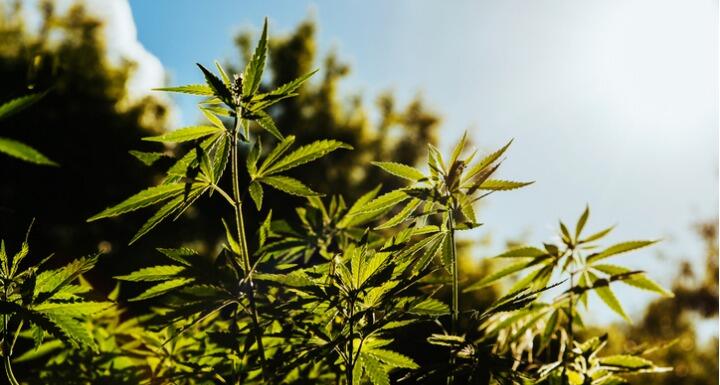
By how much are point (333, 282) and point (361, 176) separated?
49.0 feet

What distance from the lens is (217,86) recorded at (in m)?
0.75

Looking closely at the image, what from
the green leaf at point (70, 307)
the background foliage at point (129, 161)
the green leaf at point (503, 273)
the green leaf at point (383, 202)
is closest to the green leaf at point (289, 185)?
the green leaf at point (383, 202)

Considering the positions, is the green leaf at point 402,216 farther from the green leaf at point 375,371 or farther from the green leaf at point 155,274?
the green leaf at point 155,274

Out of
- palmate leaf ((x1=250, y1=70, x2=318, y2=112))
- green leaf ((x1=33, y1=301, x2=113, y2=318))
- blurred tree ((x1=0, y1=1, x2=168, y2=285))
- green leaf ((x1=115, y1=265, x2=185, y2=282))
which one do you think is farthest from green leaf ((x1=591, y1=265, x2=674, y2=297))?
blurred tree ((x1=0, y1=1, x2=168, y2=285))

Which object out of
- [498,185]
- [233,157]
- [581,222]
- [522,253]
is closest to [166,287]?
[233,157]

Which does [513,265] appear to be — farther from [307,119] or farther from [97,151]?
[307,119]

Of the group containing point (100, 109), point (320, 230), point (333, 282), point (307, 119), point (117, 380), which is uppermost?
point (307, 119)

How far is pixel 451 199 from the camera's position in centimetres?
96

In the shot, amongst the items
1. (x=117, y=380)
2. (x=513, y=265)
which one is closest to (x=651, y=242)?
(x=513, y=265)

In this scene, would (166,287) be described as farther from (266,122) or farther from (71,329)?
(266,122)

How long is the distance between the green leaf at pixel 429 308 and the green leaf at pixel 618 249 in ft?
1.78

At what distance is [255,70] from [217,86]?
0.07 m

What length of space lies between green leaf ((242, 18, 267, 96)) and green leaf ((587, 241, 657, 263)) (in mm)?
898

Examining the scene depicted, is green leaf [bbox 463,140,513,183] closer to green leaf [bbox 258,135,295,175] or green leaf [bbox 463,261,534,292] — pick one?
green leaf [bbox 463,261,534,292]
